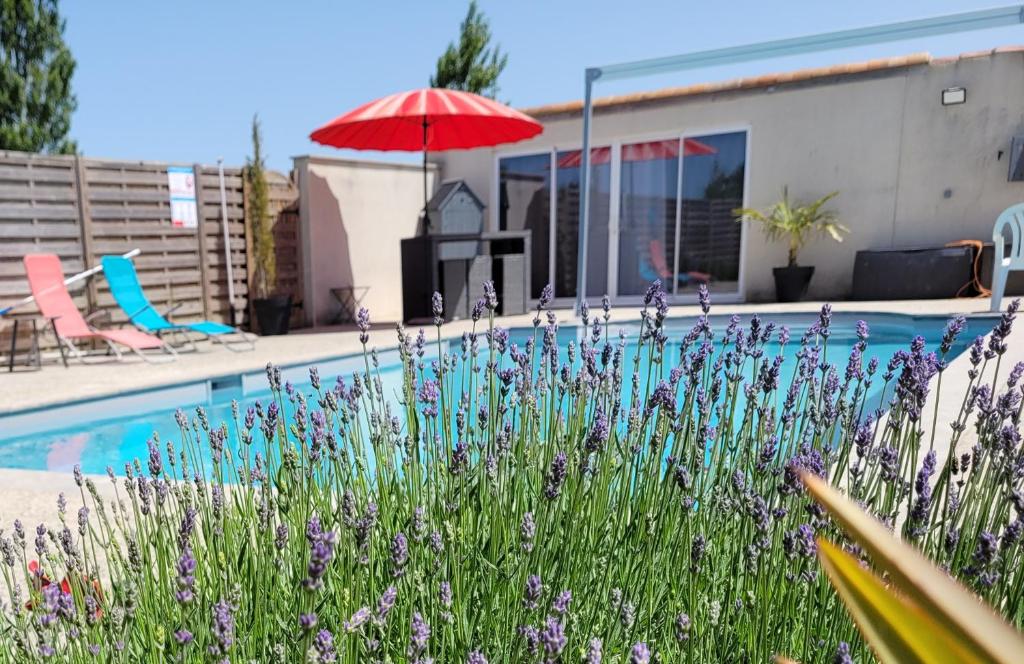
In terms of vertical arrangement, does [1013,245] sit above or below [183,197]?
below

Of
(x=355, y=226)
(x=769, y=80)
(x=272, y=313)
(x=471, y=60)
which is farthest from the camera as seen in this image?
(x=471, y=60)

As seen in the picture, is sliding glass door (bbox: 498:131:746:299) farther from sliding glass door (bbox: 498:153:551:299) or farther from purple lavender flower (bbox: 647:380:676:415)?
purple lavender flower (bbox: 647:380:676:415)

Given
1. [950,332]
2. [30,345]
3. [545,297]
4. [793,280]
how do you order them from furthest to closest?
[793,280] → [30,345] → [545,297] → [950,332]

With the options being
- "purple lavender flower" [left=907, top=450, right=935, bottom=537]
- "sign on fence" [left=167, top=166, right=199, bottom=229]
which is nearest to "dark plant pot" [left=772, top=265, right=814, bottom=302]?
"sign on fence" [left=167, top=166, right=199, bottom=229]

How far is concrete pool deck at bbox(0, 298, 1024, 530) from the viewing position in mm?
3275

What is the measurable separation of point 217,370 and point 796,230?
332 inches

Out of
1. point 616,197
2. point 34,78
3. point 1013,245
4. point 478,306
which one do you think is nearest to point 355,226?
point 616,197

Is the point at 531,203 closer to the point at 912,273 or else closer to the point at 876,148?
the point at 876,148

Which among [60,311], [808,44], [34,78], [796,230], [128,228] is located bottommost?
[60,311]

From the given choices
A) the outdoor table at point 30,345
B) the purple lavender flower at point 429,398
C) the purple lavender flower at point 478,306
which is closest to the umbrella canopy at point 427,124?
the outdoor table at point 30,345

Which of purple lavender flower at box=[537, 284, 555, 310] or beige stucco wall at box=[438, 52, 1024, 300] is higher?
beige stucco wall at box=[438, 52, 1024, 300]

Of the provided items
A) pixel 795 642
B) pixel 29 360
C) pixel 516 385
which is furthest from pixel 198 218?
pixel 795 642

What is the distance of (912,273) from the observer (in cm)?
983

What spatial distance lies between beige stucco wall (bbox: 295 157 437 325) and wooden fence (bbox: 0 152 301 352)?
1.45ft
